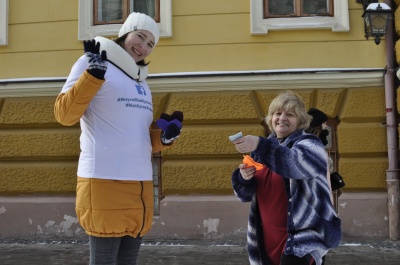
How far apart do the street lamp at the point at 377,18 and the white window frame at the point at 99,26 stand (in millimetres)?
2578

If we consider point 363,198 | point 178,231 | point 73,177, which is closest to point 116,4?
point 73,177

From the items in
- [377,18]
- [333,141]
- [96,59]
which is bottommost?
[333,141]

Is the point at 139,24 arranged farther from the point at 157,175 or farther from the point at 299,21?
the point at 299,21

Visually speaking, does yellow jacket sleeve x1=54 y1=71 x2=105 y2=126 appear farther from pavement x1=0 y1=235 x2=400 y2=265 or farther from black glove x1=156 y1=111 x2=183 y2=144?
pavement x1=0 y1=235 x2=400 y2=265

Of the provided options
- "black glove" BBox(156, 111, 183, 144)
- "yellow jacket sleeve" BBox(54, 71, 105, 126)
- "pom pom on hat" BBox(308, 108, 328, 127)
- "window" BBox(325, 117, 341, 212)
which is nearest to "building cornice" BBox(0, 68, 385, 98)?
"window" BBox(325, 117, 341, 212)

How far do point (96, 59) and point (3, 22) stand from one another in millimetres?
5570

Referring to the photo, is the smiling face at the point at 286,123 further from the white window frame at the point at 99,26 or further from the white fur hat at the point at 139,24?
the white window frame at the point at 99,26

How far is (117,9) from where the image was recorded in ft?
23.5

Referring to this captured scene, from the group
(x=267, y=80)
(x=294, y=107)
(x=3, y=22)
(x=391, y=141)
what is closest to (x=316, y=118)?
(x=294, y=107)

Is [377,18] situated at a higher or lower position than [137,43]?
higher

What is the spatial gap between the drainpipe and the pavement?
312 millimetres

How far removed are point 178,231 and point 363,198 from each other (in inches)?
96.9

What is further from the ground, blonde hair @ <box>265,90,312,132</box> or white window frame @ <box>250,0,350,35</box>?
white window frame @ <box>250,0,350,35</box>

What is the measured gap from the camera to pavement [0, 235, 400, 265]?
219 inches
